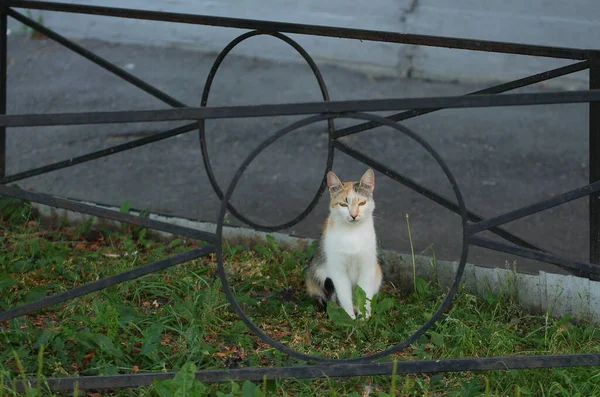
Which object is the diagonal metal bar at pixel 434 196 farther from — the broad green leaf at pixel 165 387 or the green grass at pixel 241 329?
the broad green leaf at pixel 165 387

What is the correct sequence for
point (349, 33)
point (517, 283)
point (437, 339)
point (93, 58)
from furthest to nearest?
point (93, 58) → point (349, 33) → point (517, 283) → point (437, 339)

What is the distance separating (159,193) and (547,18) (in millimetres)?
3373

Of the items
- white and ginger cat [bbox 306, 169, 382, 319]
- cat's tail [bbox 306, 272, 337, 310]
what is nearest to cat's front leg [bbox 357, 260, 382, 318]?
white and ginger cat [bbox 306, 169, 382, 319]

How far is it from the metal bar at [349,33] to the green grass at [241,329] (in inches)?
38.1

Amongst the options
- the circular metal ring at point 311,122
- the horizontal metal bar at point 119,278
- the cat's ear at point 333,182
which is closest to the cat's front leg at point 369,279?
the cat's ear at point 333,182

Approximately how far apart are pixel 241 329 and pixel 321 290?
0.42 meters

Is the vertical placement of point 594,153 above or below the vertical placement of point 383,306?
above

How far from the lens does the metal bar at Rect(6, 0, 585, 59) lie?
3.43 m

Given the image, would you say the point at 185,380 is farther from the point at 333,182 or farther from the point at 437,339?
the point at 333,182

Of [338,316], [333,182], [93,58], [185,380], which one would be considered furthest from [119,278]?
[93,58]

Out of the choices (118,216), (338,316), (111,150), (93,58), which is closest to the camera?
(118,216)

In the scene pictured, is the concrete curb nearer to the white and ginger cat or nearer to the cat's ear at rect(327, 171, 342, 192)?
the white and ginger cat

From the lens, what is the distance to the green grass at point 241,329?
3008 millimetres

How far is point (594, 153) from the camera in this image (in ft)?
11.6
